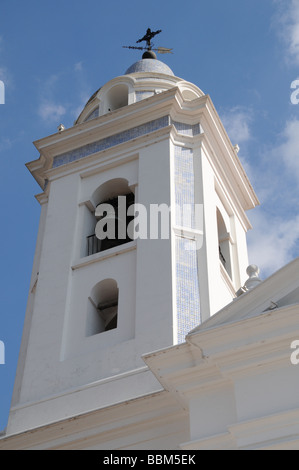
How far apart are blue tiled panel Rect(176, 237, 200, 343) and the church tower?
2 cm

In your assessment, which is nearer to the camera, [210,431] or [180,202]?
[210,431]

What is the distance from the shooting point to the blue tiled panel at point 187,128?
50.7 feet

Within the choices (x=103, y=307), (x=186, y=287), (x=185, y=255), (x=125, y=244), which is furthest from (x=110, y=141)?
(x=186, y=287)

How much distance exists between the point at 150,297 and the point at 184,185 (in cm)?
260

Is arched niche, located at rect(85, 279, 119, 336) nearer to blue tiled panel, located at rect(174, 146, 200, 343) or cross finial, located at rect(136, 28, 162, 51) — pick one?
blue tiled panel, located at rect(174, 146, 200, 343)

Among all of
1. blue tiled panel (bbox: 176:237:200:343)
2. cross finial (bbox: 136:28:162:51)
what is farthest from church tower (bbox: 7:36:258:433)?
cross finial (bbox: 136:28:162:51)

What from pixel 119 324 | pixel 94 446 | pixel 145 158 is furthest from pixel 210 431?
pixel 145 158

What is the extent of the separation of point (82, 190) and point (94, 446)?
5.69 meters

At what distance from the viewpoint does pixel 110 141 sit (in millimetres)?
15742

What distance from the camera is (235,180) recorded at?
16922 millimetres

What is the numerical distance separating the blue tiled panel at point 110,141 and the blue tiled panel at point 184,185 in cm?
65

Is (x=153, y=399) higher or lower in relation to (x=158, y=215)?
lower

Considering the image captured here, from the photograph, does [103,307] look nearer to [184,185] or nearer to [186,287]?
[186,287]

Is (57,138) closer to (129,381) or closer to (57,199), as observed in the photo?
(57,199)
